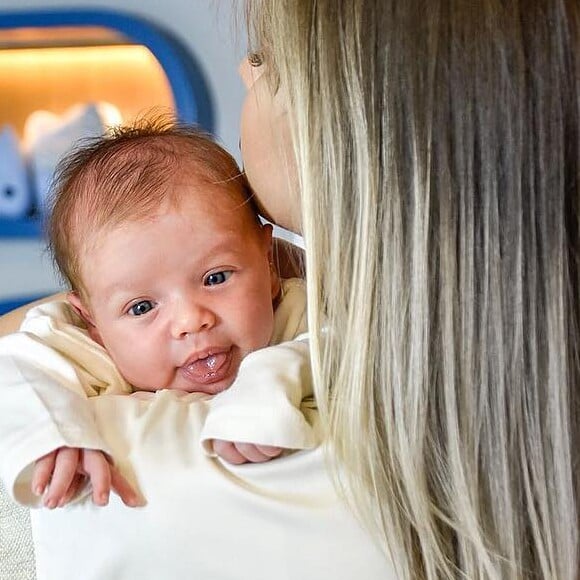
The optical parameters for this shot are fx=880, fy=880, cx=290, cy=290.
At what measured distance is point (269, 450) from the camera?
66 centimetres

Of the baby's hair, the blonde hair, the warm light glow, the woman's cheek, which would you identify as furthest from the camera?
the warm light glow

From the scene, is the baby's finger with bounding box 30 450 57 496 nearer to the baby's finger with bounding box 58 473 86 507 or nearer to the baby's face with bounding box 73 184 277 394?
the baby's finger with bounding box 58 473 86 507

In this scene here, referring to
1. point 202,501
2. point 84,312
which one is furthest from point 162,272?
point 202,501

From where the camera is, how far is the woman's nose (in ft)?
2.71

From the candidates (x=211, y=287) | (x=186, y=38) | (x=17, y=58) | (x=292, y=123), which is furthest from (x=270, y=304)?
(x=17, y=58)

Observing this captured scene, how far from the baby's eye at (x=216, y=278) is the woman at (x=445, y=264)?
199mm

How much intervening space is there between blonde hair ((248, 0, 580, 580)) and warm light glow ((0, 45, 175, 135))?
152cm

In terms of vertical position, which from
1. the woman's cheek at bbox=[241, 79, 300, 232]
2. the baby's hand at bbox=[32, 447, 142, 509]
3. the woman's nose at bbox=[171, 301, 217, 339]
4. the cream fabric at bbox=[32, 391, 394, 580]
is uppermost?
the woman's cheek at bbox=[241, 79, 300, 232]

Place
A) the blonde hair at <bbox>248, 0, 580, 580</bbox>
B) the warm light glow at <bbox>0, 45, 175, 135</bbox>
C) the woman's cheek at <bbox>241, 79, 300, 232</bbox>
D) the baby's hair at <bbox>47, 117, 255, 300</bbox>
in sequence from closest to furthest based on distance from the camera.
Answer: the blonde hair at <bbox>248, 0, 580, 580</bbox>
the woman's cheek at <bbox>241, 79, 300, 232</bbox>
the baby's hair at <bbox>47, 117, 255, 300</bbox>
the warm light glow at <bbox>0, 45, 175, 135</bbox>

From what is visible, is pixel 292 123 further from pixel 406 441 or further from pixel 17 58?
pixel 17 58

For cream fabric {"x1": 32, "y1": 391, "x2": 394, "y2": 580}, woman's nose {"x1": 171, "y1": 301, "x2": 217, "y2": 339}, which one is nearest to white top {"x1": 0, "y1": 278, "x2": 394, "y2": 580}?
cream fabric {"x1": 32, "y1": 391, "x2": 394, "y2": 580}

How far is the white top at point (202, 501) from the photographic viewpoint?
661 mm

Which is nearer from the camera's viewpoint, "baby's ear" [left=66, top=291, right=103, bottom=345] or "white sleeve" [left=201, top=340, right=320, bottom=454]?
"white sleeve" [left=201, top=340, right=320, bottom=454]

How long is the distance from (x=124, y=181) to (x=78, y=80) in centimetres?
144
